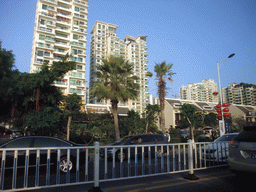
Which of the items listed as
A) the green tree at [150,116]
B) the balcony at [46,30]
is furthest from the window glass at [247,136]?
the balcony at [46,30]

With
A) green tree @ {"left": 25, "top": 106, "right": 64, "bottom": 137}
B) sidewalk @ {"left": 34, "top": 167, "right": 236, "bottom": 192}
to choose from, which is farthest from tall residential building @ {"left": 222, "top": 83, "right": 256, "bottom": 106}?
sidewalk @ {"left": 34, "top": 167, "right": 236, "bottom": 192}

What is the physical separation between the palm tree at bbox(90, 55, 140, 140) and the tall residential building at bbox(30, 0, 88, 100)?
1462 inches

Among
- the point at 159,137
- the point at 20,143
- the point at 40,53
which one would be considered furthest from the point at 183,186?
the point at 40,53

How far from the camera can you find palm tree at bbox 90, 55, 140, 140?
61.1 ft

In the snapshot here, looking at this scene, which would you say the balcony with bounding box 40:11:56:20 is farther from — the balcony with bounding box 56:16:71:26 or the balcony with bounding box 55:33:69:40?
the balcony with bounding box 55:33:69:40

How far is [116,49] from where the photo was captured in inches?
3777

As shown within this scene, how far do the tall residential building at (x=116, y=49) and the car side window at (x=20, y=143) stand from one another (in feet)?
253

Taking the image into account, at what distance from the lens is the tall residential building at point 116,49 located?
90150 mm

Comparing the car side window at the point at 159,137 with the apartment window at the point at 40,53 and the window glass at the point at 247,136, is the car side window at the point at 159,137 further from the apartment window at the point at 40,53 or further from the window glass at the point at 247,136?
the apartment window at the point at 40,53

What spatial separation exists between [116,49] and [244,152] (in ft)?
313

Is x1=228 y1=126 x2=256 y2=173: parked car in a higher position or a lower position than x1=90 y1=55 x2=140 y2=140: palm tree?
lower

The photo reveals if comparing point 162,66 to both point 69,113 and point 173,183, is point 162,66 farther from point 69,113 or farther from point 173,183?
point 173,183

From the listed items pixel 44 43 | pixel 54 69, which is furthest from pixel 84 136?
pixel 44 43

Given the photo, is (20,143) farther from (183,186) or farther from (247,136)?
(247,136)
